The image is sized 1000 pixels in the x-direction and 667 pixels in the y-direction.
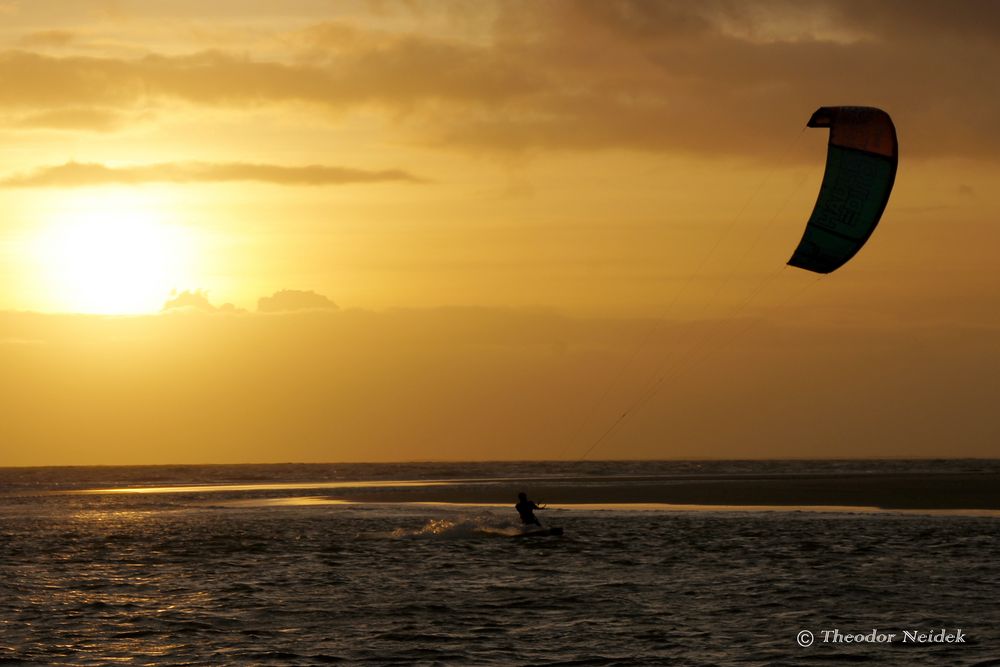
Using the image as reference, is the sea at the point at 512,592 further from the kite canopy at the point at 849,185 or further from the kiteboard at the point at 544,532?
the kite canopy at the point at 849,185

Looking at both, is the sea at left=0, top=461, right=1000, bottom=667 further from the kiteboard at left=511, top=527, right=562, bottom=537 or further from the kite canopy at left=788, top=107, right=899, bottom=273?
the kite canopy at left=788, top=107, right=899, bottom=273

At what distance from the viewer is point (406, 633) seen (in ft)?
74.5

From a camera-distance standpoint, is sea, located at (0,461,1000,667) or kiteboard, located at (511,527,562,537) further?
kiteboard, located at (511,527,562,537)

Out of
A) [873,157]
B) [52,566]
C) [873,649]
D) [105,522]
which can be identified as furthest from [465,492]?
[873,649]

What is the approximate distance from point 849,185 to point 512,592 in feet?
44.3

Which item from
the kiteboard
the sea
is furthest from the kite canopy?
the kiteboard

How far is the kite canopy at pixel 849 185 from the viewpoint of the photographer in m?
30.4

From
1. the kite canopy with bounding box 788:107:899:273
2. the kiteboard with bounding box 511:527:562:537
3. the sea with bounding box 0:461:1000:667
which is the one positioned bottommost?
the sea with bounding box 0:461:1000:667

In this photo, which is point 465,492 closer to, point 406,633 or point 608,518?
point 608,518

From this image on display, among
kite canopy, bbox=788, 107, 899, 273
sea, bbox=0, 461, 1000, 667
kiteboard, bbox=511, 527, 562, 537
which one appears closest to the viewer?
sea, bbox=0, 461, 1000, 667

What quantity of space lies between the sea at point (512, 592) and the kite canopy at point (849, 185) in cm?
820

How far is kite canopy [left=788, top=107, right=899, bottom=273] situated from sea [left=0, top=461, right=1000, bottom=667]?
8198 mm

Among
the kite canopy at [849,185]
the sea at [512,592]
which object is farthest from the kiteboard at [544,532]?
the kite canopy at [849,185]

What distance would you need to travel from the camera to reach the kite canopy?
30375 mm
